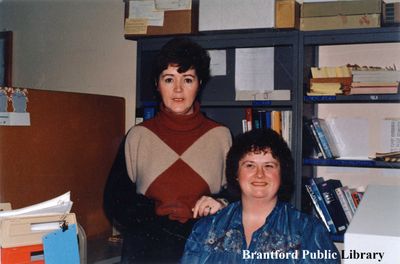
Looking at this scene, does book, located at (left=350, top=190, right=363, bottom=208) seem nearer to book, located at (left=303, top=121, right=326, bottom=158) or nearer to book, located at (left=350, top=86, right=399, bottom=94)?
book, located at (left=303, top=121, right=326, bottom=158)

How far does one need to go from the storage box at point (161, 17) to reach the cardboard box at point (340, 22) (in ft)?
1.82

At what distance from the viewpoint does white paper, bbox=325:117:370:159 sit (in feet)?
8.57

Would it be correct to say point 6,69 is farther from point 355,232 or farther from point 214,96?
point 355,232

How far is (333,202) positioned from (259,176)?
3.52 feet

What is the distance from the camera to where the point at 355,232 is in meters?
0.56

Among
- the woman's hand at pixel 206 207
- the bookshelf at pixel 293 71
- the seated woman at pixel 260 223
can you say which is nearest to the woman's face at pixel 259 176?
the seated woman at pixel 260 223

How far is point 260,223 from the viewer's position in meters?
1.58

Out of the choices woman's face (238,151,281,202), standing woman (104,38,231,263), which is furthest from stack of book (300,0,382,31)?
woman's face (238,151,281,202)

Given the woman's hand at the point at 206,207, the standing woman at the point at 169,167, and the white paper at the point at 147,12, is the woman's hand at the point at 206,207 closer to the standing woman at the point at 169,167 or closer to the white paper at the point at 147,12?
the standing woman at the point at 169,167

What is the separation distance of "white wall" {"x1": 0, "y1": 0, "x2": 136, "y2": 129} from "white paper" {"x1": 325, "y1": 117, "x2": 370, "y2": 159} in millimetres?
1249

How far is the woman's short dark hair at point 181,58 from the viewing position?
187 centimetres

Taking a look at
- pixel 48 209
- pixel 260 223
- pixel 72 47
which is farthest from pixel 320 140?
pixel 72 47

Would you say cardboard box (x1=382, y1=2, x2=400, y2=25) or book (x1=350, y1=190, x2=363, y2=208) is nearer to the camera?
cardboard box (x1=382, y1=2, x2=400, y2=25)

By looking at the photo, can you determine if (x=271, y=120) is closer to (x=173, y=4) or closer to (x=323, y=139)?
(x=323, y=139)
